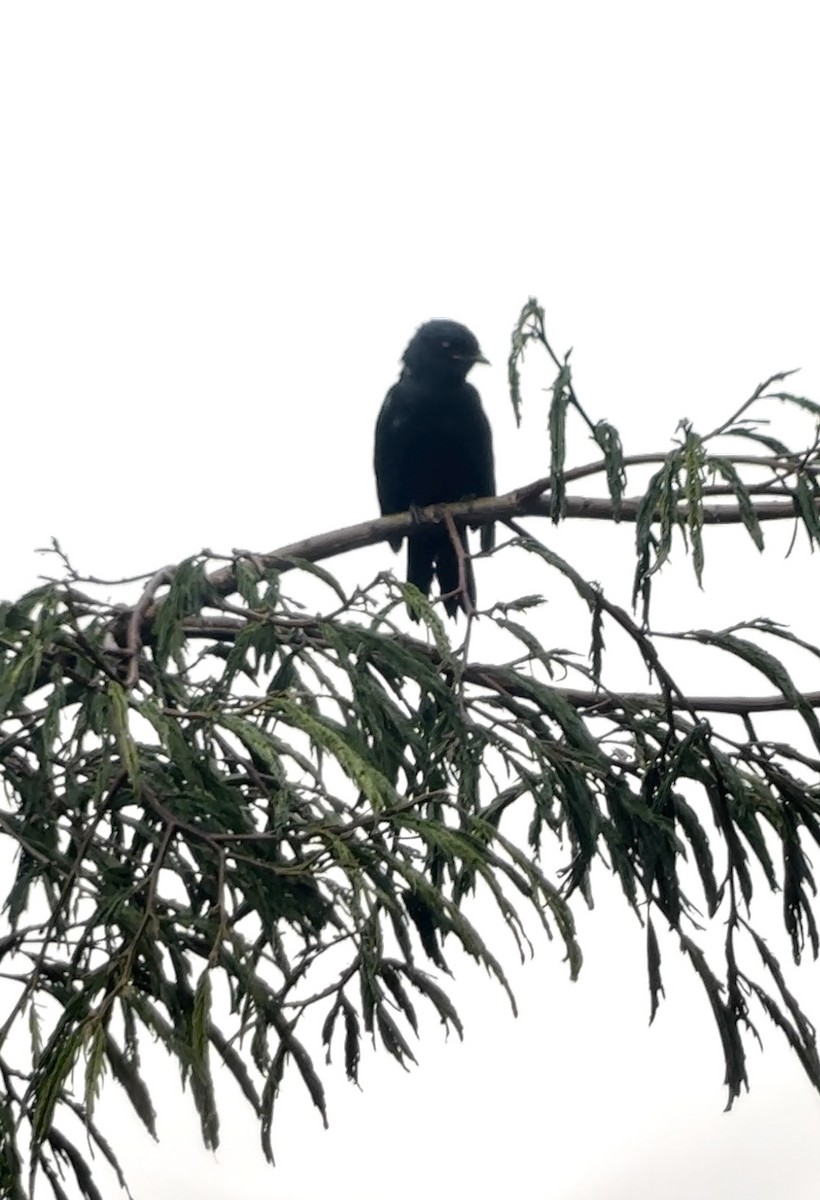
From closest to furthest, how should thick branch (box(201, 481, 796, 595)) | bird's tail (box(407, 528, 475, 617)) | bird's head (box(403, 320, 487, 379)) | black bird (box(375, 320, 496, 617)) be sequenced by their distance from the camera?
thick branch (box(201, 481, 796, 595)) → bird's tail (box(407, 528, 475, 617)) → black bird (box(375, 320, 496, 617)) → bird's head (box(403, 320, 487, 379))

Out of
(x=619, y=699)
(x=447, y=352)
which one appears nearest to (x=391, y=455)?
(x=447, y=352)

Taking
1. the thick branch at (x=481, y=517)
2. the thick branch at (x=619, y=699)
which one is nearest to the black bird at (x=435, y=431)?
the thick branch at (x=481, y=517)

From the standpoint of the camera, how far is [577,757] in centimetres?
342

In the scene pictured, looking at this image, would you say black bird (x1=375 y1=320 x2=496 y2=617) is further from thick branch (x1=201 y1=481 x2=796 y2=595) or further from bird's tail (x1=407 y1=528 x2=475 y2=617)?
thick branch (x1=201 y1=481 x2=796 y2=595)

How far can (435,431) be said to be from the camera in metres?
6.75

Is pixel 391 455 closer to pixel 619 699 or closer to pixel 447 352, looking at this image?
pixel 447 352

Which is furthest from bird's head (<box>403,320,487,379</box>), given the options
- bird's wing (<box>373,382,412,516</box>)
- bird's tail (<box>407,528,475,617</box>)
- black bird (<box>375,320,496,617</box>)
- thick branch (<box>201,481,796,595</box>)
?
thick branch (<box>201,481,796,595</box>)

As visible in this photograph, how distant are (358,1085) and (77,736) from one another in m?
0.79

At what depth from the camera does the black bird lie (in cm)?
675

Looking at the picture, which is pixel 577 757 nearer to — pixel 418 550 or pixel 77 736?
pixel 77 736

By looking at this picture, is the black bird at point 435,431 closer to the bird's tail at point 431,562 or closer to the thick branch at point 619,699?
the bird's tail at point 431,562

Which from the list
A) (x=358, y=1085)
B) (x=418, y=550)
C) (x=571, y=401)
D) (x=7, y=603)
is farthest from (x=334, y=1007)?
(x=418, y=550)

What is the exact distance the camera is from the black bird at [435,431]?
6.75 m

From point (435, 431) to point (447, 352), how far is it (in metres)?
0.42
